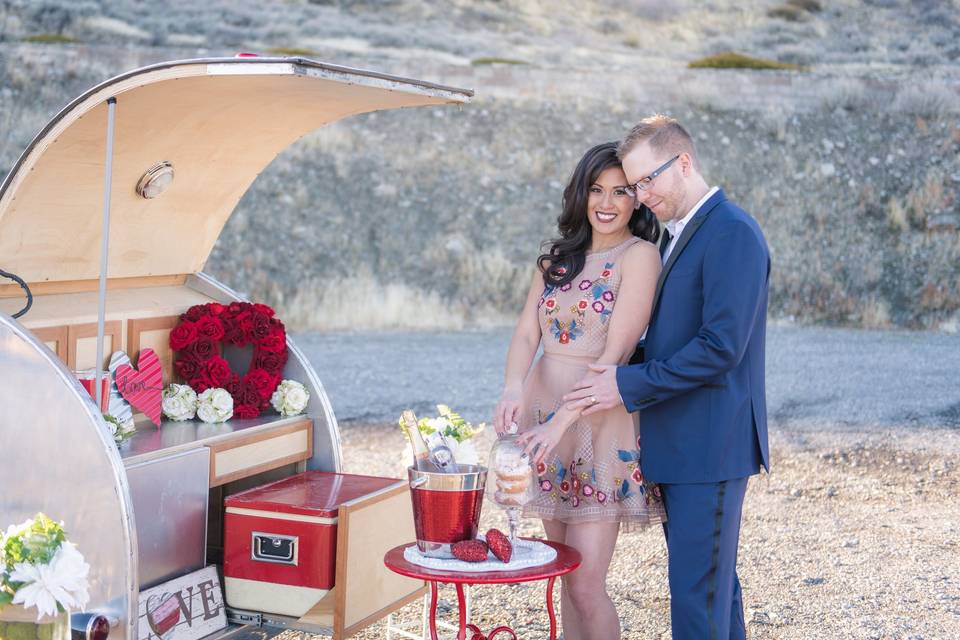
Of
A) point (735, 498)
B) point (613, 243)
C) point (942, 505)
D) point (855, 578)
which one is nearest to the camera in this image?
point (735, 498)

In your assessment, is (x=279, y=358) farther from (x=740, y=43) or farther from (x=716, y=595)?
(x=740, y=43)

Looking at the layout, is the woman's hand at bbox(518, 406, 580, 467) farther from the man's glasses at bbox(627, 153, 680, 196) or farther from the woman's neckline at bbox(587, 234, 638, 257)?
the man's glasses at bbox(627, 153, 680, 196)

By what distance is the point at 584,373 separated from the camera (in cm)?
332

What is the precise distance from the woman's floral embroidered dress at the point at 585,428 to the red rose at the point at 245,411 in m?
1.19

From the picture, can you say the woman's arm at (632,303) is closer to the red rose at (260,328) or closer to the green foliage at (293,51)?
the red rose at (260,328)

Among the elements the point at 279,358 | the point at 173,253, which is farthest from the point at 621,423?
the point at 173,253

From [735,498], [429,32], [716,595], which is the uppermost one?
[429,32]

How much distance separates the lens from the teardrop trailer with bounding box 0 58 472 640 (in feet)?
10.0

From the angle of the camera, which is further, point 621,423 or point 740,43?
point 740,43

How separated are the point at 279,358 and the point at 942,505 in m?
4.38

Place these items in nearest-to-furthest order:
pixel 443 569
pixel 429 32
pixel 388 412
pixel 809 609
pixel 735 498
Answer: pixel 443 569 → pixel 735 498 → pixel 809 609 → pixel 388 412 → pixel 429 32

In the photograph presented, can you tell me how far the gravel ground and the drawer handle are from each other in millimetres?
1064

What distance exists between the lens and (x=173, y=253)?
431 centimetres

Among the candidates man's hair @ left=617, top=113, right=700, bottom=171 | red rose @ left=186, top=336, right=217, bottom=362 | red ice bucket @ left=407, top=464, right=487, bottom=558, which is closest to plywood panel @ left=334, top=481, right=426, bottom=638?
red ice bucket @ left=407, top=464, right=487, bottom=558
